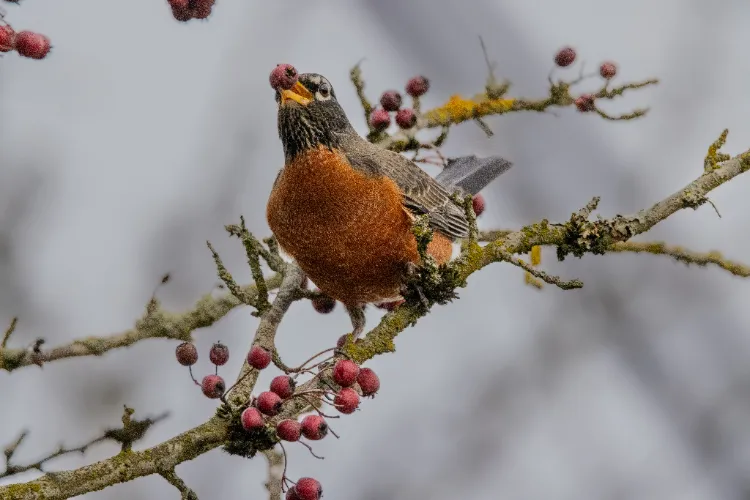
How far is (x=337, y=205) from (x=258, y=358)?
1.48m

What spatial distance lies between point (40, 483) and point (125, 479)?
0.81 ft

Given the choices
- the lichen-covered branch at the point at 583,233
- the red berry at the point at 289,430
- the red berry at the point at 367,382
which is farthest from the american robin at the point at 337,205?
the red berry at the point at 289,430

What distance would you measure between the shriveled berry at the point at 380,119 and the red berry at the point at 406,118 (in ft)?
0.18

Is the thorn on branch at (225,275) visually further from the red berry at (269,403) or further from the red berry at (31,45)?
the red berry at (31,45)

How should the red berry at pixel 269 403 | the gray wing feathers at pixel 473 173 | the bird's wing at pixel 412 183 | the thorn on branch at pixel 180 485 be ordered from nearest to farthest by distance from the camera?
the thorn on branch at pixel 180 485 < the red berry at pixel 269 403 < the bird's wing at pixel 412 183 < the gray wing feathers at pixel 473 173

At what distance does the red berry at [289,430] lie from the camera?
2.84 meters

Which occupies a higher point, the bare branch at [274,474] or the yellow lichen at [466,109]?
the yellow lichen at [466,109]

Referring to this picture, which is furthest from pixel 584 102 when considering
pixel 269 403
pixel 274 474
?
pixel 269 403

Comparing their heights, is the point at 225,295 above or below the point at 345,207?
below

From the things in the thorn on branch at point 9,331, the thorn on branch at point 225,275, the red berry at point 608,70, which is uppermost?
the red berry at point 608,70

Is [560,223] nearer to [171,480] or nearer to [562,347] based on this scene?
[562,347]

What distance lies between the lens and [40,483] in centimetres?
253

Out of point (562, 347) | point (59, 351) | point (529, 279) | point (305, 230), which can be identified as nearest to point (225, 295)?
point (305, 230)

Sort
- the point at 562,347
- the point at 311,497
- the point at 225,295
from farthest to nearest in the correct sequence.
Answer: the point at 562,347, the point at 225,295, the point at 311,497
